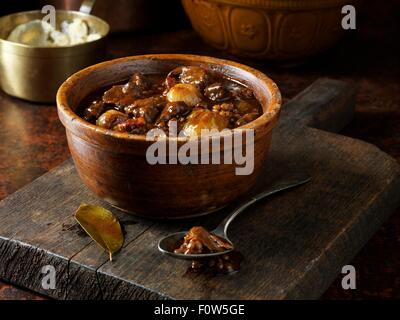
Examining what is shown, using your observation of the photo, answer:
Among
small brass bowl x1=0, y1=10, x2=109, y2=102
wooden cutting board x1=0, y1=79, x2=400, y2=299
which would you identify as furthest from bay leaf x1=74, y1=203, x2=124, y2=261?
small brass bowl x1=0, y1=10, x2=109, y2=102

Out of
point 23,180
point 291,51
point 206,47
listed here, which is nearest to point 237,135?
point 23,180

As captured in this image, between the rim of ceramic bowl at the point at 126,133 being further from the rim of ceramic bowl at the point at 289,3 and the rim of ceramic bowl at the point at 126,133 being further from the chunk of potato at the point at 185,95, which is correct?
the rim of ceramic bowl at the point at 289,3

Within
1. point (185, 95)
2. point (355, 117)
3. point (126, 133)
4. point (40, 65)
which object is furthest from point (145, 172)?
point (355, 117)

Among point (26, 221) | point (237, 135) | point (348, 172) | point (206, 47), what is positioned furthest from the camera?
point (206, 47)

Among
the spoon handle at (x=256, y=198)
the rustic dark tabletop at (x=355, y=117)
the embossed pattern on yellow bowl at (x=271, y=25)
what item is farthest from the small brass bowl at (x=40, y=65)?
the spoon handle at (x=256, y=198)

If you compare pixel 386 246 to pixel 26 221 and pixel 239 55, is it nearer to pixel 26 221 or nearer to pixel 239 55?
pixel 26 221

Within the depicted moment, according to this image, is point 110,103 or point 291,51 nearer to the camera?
point 110,103
